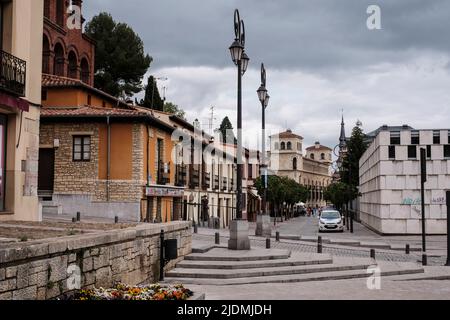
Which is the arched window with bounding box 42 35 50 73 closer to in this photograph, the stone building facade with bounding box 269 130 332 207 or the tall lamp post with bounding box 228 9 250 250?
the tall lamp post with bounding box 228 9 250 250

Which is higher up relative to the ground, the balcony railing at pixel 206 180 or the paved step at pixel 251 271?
the balcony railing at pixel 206 180

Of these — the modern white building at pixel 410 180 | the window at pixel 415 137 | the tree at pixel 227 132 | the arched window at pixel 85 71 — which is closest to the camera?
the modern white building at pixel 410 180

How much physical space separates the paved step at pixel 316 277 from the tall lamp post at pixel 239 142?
3179 millimetres

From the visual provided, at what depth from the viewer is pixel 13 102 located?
17172 millimetres

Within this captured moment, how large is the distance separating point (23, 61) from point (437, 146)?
2355 cm

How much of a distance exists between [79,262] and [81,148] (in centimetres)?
2175

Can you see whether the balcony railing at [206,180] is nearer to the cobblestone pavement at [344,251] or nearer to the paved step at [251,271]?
the cobblestone pavement at [344,251]

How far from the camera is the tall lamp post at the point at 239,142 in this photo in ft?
56.4

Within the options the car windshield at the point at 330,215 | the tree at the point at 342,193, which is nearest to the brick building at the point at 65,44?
the car windshield at the point at 330,215

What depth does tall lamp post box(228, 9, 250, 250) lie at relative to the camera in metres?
17.2

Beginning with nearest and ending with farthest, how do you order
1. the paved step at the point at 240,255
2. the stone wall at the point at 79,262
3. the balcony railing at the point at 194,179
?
the stone wall at the point at 79,262, the paved step at the point at 240,255, the balcony railing at the point at 194,179

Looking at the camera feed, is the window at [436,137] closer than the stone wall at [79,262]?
No

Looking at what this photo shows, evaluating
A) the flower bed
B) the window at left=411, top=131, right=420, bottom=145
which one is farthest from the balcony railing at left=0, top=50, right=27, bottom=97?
the window at left=411, top=131, right=420, bottom=145

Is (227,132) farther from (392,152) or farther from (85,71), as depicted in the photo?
(392,152)
